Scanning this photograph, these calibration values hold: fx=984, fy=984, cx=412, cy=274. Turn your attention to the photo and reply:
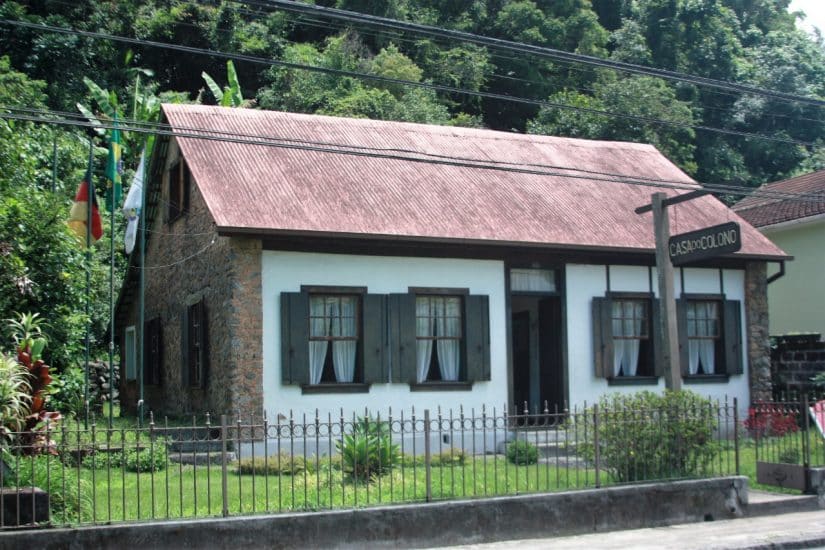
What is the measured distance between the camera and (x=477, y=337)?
708 inches

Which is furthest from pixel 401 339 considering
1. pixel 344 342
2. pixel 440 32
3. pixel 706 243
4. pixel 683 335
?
pixel 440 32

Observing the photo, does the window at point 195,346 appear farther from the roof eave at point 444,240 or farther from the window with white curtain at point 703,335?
the window with white curtain at point 703,335

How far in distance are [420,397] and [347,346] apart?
160 centimetres

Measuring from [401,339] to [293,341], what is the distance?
2.04 meters

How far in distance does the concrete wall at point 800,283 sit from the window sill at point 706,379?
6630mm

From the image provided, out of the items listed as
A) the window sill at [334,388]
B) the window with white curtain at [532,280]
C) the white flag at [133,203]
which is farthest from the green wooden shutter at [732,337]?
the white flag at [133,203]

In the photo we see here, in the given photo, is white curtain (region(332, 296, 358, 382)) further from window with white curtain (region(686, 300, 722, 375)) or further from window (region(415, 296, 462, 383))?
window with white curtain (region(686, 300, 722, 375))

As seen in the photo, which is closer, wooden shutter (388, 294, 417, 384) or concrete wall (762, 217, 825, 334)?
wooden shutter (388, 294, 417, 384)

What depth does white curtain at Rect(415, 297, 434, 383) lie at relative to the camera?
701 inches

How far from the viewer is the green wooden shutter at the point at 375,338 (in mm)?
17062

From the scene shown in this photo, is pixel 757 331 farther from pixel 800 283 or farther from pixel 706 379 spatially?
pixel 800 283

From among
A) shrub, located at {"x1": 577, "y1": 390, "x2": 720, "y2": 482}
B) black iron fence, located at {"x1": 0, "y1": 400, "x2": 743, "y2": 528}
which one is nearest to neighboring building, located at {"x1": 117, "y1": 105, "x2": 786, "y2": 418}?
black iron fence, located at {"x1": 0, "y1": 400, "x2": 743, "y2": 528}

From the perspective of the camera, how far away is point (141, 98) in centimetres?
3322

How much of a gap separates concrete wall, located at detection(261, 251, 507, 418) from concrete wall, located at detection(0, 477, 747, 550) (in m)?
4.93
